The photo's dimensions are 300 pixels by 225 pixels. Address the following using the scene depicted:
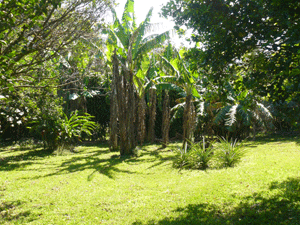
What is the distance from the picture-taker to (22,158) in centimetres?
1040

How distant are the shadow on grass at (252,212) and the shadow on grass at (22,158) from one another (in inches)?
251

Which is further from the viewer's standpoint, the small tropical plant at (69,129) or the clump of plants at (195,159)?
the small tropical plant at (69,129)

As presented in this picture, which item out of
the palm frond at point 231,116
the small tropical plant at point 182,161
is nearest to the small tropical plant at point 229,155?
the small tropical plant at point 182,161

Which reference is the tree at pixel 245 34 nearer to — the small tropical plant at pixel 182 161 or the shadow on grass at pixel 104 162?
the small tropical plant at pixel 182 161

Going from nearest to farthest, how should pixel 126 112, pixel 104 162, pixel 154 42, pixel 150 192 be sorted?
1. pixel 150 192
2. pixel 104 162
3. pixel 154 42
4. pixel 126 112

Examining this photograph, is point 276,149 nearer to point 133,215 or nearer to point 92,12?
point 133,215

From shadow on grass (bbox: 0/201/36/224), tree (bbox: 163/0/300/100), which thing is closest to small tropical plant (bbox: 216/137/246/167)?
tree (bbox: 163/0/300/100)

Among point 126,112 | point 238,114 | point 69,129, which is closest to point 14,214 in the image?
point 126,112

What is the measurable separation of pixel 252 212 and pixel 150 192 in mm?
2457

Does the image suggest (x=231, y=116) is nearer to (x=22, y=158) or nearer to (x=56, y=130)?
(x=56, y=130)

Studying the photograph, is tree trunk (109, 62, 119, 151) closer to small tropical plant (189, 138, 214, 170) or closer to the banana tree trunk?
the banana tree trunk

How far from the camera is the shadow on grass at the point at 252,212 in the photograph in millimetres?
4160

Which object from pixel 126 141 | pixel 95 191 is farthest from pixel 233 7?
pixel 126 141

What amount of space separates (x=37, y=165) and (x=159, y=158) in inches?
176
